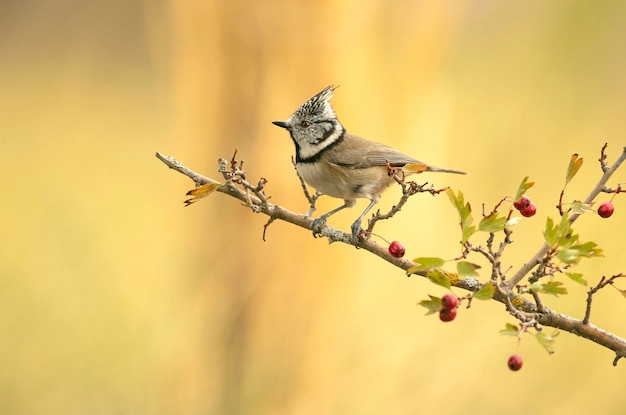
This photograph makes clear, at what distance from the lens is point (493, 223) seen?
0.56 m

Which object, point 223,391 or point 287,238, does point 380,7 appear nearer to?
point 287,238

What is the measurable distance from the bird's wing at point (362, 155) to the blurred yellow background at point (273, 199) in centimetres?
37

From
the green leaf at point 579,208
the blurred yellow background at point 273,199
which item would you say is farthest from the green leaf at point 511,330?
the blurred yellow background at point 273,199

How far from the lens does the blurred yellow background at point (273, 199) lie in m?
1.49

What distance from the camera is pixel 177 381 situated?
1.55 m

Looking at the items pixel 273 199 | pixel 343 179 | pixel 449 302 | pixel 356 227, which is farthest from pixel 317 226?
pixel 273 199

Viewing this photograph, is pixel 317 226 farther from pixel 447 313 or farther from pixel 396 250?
pixel 447 313

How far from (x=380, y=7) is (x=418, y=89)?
0.22 meters

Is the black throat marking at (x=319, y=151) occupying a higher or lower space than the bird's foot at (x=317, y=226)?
higher

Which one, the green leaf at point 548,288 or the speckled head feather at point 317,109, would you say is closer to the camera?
the green leaf at point 548,288

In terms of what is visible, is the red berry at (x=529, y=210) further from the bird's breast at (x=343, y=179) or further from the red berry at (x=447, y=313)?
the bird's breast at (x=343, y=179)

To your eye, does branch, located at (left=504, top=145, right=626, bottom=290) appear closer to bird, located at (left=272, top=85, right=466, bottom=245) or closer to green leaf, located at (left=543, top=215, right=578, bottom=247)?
green leaf, located at (left=543, top=215, right=578, bottom=247)

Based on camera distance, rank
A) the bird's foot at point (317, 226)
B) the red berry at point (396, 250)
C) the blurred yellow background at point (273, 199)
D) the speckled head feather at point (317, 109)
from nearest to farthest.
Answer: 1. the red berry at point (396, 250)
2. the bird's foot at point (317, 226)
3. the speckled head feather at point (317, 109)
4. the blurred yellow background at point (273, 199)

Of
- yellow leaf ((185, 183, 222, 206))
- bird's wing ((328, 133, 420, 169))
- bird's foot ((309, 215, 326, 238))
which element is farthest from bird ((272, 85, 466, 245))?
yellow leaf ((185, 183, 222, 206))
